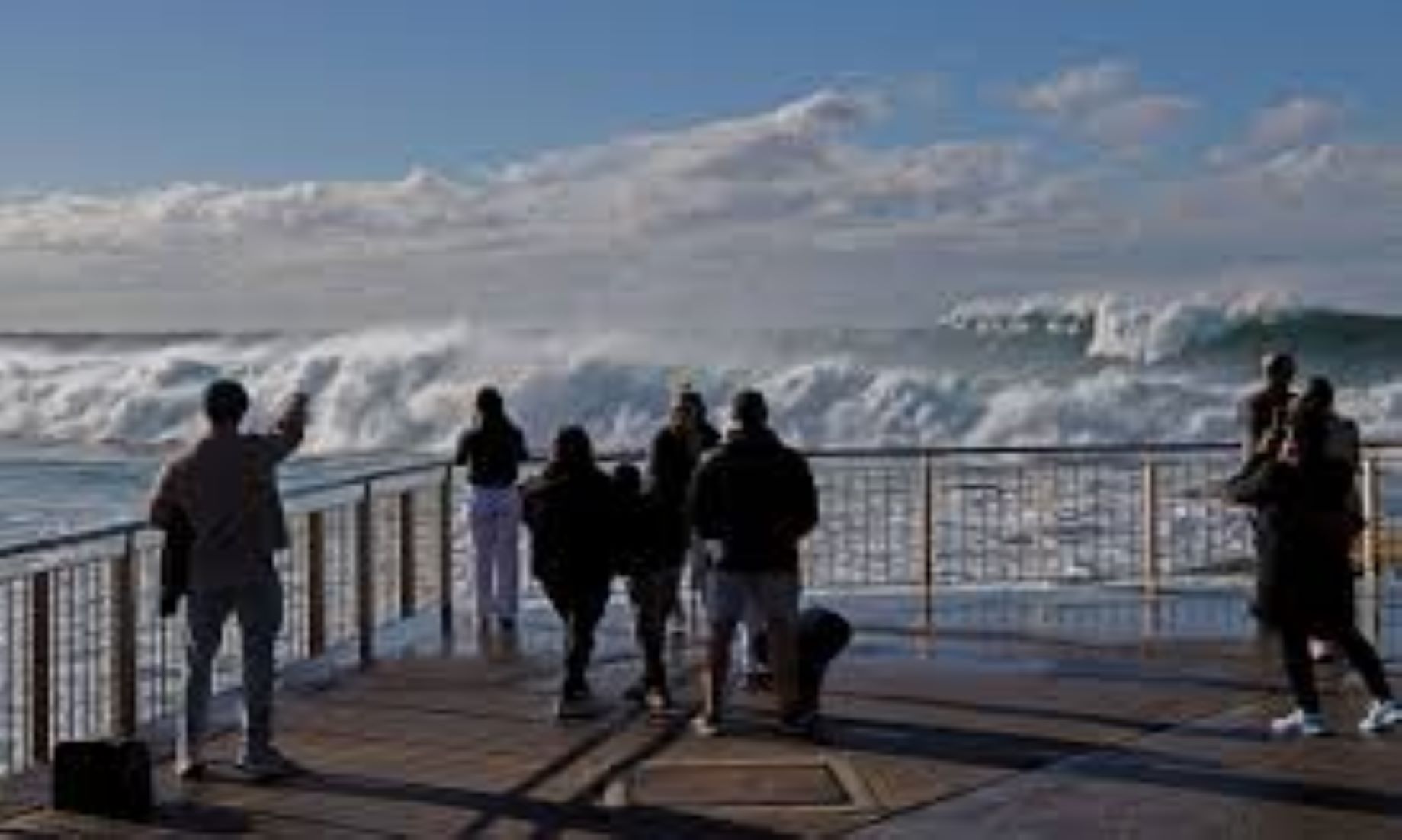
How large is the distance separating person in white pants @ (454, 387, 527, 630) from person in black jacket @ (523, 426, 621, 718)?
2977 mm

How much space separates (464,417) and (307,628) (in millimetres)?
33604

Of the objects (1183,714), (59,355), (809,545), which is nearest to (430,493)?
(809,545)

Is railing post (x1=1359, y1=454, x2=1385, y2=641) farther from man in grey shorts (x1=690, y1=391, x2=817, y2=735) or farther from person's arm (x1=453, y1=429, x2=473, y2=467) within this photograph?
person's arm (x1=453, y1=429, x2=473, y2=467)

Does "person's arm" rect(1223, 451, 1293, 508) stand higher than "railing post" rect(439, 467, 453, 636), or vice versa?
"person's arm" rect(1223, 451, 1293, 508)

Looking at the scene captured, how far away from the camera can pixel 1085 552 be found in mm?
19531

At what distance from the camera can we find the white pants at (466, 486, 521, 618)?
50.0 feet

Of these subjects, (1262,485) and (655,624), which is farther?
(655,624)

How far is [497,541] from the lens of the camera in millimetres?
15250

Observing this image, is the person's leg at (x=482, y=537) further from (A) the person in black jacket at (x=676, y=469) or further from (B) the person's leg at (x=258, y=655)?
→ (B) the person's leg at (x=258, y=655)

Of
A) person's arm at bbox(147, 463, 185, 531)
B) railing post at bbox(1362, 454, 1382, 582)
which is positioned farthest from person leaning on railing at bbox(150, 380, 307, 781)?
railing post at bbox(1362, 454, 1382, 582)

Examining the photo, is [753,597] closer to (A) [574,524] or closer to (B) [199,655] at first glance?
(A) [574,524]

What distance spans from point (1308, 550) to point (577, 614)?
346cm

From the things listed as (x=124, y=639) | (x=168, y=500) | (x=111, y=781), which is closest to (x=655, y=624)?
(x=124, y=639)

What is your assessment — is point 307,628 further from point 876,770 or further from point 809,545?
point 809,545
